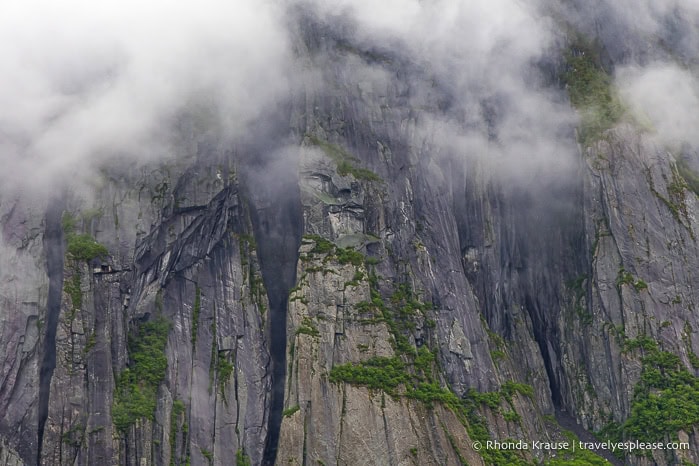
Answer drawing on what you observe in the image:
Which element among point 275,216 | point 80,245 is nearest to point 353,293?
point 275,216

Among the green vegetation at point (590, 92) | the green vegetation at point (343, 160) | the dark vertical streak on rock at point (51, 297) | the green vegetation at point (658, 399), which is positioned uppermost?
the green vegetation at point (590, 92)

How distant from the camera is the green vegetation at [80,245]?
97.5m

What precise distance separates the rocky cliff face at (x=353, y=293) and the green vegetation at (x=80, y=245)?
0.64 ft

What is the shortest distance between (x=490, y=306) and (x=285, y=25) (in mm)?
42802

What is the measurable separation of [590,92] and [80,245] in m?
67.9

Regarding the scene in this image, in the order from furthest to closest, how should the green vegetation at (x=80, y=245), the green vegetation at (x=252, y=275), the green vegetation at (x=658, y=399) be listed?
the green vegetation at (x=252, y=275), the green vegetation at (x=658, y=399), the green vegetation at (x=80, y=245)

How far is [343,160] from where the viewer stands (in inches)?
4488

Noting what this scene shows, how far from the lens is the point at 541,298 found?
411ft

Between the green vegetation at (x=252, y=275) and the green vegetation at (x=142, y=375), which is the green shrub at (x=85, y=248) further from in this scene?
the green vegetation at (x=252, y=275)

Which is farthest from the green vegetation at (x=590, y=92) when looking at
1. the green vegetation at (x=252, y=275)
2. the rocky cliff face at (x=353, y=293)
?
the green vegetation at (x=252, y=275)

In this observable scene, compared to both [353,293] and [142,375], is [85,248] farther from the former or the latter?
[353,293]

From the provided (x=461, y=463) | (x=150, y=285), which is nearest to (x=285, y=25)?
(x=150, y=285)

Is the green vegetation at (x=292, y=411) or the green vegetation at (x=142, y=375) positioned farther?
the green vegetation at (x=292, y=411)

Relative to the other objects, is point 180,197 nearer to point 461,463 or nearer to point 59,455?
point 59,455
